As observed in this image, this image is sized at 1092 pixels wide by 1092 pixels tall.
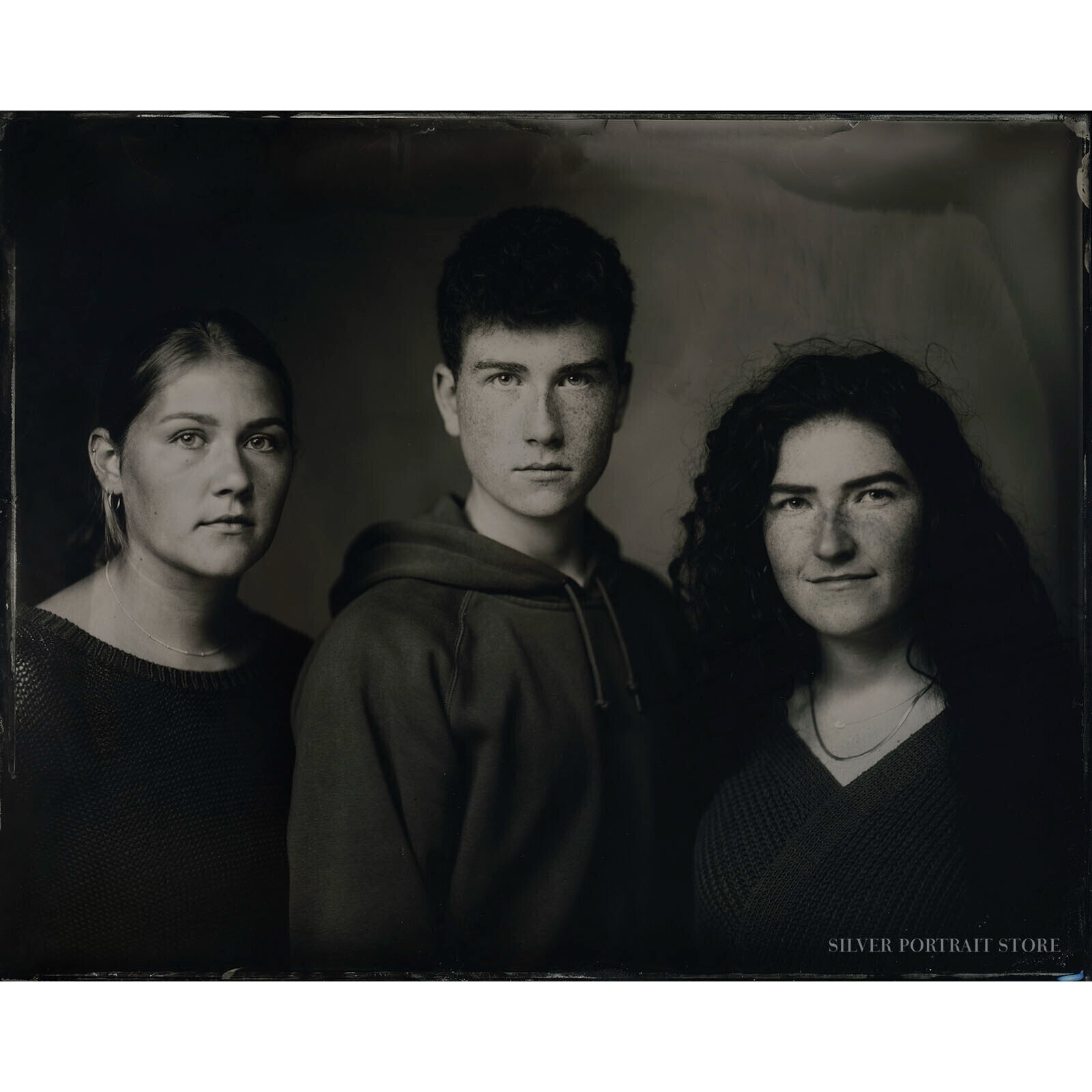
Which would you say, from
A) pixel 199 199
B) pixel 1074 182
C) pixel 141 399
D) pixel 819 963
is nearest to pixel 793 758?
pixel 819 963

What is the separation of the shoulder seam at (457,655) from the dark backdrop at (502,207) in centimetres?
20

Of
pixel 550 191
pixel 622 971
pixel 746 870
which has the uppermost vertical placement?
pixel 550 191

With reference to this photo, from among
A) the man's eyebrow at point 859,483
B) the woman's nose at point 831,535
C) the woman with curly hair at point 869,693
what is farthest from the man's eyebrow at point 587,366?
the woman's nose at point 831,535

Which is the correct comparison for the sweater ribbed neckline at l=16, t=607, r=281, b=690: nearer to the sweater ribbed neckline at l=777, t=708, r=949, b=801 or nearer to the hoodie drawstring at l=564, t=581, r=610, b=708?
the hoodie drawstring at l=564, t=581, r=610, b=708

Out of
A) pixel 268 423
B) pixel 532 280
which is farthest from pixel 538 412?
pixel 268 423

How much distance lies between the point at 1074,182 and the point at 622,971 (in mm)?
1697

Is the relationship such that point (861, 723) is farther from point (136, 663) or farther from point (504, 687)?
point (136, 663)

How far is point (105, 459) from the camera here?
2018mm

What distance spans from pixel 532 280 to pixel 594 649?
0.69 meters

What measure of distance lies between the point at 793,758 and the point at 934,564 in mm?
442

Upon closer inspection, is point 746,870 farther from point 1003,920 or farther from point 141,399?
point 141,399

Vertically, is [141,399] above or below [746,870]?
above

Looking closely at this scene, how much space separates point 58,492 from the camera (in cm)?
203

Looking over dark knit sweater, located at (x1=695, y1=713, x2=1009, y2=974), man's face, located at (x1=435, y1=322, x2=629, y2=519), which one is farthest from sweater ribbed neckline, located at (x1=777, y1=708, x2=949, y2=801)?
man's face, located at (x1=435, y1=322, x2=629, y2=519)
